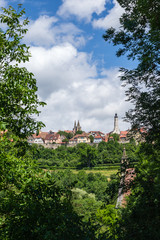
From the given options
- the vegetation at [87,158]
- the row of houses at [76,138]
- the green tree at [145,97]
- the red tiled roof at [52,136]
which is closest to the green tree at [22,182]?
the green tree at [145,97]

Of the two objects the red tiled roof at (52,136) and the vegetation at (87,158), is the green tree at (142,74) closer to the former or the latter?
the vegetation at (87,158)

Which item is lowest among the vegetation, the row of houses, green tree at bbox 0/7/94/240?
the vegetation

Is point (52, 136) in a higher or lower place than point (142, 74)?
higher

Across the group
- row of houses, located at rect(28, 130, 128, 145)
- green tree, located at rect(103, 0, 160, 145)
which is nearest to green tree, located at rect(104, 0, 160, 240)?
green tree, located at rect(103, 0, 160, 145)

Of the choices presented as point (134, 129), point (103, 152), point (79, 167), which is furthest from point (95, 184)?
point (134, 129)

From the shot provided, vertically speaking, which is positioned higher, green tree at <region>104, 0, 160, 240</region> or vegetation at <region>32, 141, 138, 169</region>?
green tree at <region>104, 0, 160, 240</region>

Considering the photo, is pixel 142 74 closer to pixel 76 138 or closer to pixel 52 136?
pixel 76 138

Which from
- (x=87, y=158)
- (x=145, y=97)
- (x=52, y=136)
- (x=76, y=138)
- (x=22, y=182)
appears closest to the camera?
(x=22, y=182)

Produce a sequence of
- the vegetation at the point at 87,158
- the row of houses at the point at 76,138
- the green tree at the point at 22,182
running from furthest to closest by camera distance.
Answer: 1. the row of houses at the point at 76,138
2. the vegetation at the point at 87,158
3. the green tree at the point at 22,182

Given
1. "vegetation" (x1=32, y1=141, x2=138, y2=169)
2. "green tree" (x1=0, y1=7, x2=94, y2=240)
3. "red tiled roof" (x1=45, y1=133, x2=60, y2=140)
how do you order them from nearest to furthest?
"green tree" (x1=0, y1=7, x2=94, y2=240) → "vegetation" (x1=32, y1=141, x2=138, y2=169) → "red tiled roof" (x1=45, y1=133, x2=60, y2=140)

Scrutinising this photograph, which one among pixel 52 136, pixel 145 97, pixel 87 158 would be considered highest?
pixel 52 136

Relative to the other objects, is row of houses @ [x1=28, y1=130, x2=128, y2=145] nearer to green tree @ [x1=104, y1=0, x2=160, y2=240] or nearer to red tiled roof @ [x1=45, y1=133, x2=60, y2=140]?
red tiled roof @ [x1=45, y1=133, x2=60, y2=140]

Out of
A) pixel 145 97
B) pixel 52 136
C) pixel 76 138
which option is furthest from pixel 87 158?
pixel 145 97

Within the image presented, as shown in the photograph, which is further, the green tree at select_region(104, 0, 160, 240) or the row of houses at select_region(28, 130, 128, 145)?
the row of houses at select_region(28, 130, 128, 145)
